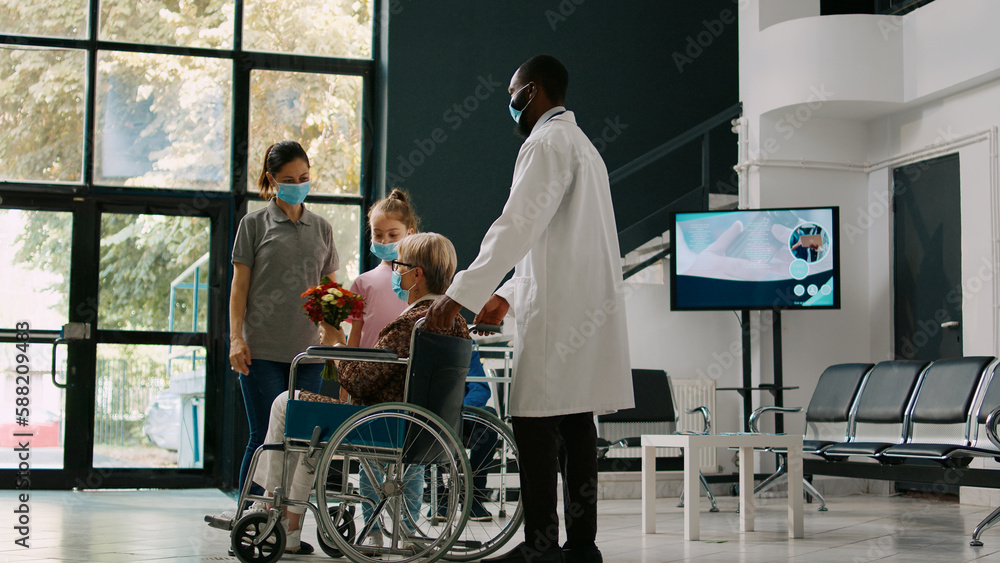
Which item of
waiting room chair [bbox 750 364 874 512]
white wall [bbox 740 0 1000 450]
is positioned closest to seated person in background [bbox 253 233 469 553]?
waiting room chair [bbox 750 364 874 512]

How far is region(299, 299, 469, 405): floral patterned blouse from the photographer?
8.61ft

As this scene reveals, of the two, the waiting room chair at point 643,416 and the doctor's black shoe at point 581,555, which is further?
the waiting room chair at point 643,416

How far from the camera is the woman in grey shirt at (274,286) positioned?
3145 mm

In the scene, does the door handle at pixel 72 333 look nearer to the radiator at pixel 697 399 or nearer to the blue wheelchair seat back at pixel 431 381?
the radiator at pixel 697 399

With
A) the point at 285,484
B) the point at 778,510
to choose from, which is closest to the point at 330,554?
the point at 285,484

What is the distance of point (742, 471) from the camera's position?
387cm

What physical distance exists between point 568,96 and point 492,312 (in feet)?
14.4

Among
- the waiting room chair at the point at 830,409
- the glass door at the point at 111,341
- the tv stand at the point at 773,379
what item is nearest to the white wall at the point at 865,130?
the tv stand at the point at 773,379

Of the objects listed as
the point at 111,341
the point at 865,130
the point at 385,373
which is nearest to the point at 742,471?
the point at 385,373

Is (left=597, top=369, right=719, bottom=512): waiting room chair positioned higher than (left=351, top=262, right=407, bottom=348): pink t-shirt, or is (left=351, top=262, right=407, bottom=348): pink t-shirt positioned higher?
(left=351, top=262, right=407, bottom=348): pink t-shirt

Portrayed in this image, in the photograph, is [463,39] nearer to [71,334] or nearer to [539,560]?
[71,334]

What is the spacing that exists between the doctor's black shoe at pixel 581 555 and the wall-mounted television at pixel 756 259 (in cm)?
382

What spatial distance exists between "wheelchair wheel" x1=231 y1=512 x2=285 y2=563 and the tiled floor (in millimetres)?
317

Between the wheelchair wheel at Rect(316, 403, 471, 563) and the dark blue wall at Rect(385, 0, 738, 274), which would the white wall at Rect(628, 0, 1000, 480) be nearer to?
the dark blue wall at Rect(385, 0, 738, 274)
